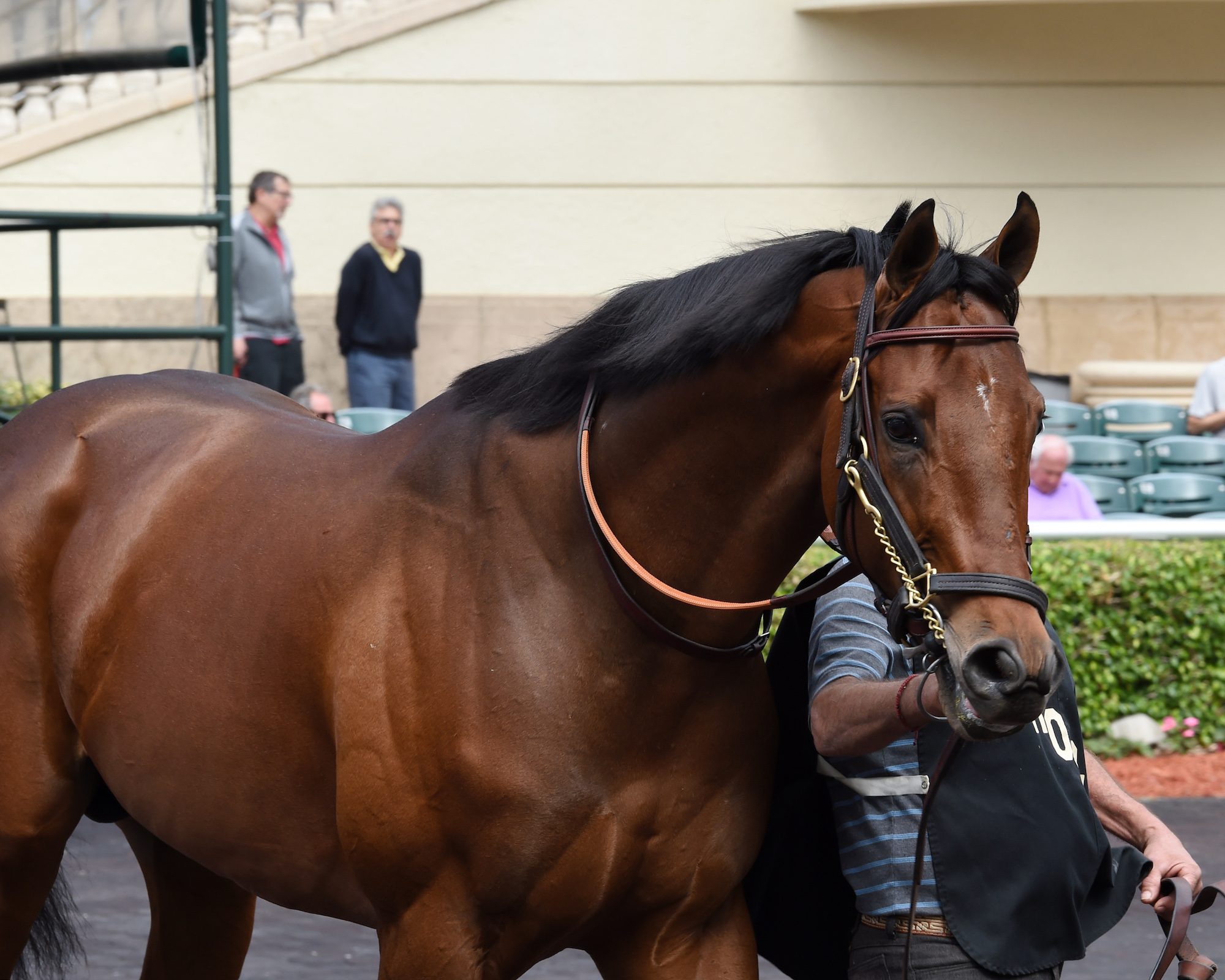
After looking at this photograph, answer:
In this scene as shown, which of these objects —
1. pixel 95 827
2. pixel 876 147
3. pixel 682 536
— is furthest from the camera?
pixel 876 147

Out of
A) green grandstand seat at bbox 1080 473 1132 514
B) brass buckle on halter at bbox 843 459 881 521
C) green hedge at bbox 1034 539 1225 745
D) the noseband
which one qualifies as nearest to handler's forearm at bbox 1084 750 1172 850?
the noseband

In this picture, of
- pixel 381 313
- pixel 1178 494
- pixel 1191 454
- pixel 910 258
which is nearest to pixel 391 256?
pixel 381 313

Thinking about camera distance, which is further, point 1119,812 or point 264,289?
point 264,289

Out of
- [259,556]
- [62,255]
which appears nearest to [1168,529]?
[259,556]

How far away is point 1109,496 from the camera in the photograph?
8664 mm

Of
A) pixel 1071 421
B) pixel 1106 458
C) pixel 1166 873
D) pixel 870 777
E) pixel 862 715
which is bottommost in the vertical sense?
pixel 1106 458

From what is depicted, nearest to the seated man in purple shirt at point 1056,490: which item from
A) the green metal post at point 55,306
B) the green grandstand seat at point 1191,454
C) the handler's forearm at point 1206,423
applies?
the green grandstand seat at point 1191,454

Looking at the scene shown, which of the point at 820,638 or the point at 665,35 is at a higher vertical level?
the point at 665,35

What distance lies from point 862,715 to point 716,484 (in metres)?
0.41

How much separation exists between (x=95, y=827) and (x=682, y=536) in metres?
4.59

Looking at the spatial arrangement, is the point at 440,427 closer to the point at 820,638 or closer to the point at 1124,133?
the point at 820,638

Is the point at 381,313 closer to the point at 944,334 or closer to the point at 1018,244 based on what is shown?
the point at 1018,244

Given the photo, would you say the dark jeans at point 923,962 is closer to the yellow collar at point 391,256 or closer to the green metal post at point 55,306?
the green metal post at point 55,306

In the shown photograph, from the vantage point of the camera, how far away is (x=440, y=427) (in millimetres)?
→ 2551
